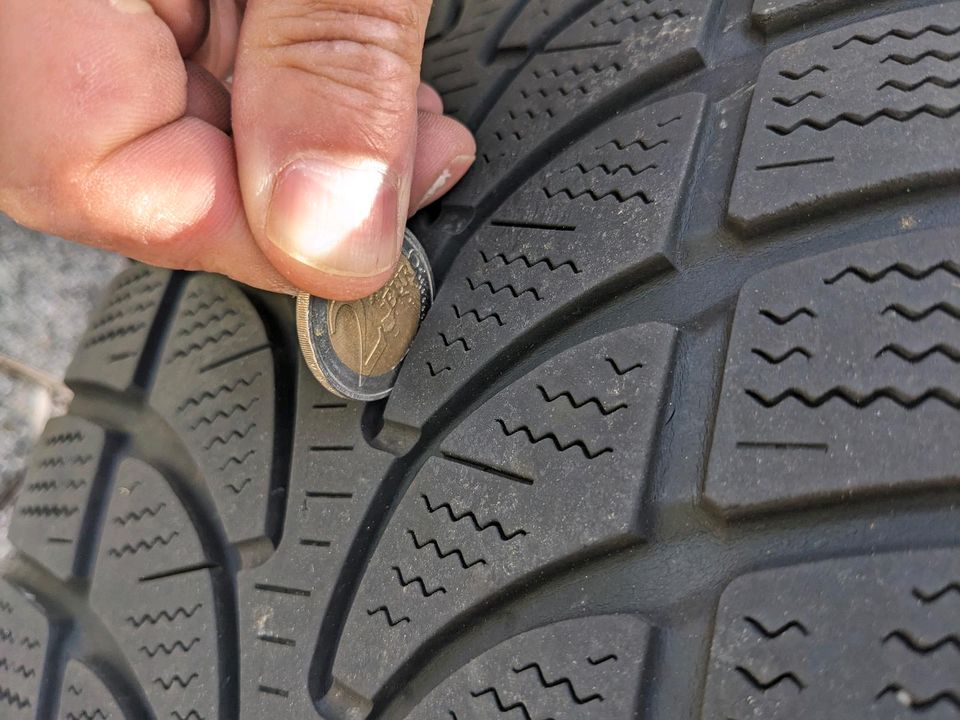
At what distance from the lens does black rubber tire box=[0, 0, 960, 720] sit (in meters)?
0.69

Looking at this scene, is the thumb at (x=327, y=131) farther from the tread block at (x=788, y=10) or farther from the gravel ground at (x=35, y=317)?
the gravel ground at (x=35, y=317)

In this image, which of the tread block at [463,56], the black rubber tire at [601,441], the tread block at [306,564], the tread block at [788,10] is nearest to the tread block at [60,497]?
the black rubber tire at [601,441]

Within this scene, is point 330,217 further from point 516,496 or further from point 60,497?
point 60,497

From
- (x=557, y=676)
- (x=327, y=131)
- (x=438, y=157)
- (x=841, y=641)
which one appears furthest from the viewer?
(x=438, y=157)

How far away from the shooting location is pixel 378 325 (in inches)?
40.6

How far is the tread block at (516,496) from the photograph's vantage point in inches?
31.7

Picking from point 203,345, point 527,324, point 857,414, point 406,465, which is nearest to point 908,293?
point 857,414

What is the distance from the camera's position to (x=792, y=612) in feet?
2.21

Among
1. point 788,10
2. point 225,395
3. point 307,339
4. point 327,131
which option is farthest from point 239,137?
point 788,10

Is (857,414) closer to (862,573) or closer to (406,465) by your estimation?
(862,573)

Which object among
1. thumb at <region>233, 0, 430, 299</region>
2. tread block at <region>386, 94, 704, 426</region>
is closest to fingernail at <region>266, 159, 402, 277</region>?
thumb at <region>233, 0, 430, 299</region>

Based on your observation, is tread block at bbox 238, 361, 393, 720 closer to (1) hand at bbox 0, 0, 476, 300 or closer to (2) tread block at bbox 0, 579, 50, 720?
(1) hand at bbox 0, 0, 476, 300

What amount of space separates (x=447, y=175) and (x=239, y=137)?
0.26m

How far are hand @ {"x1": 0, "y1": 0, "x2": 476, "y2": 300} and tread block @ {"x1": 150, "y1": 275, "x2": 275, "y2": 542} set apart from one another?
0.20 metres
